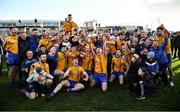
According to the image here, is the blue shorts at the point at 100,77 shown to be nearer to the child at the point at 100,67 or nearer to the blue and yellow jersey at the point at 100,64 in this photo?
the child at the point at 100,67

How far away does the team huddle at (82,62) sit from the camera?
27.9 feet

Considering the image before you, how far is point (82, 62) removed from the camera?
9.62m

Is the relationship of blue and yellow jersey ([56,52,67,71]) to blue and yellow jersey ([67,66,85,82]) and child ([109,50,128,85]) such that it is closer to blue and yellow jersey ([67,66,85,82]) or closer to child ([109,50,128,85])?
blue and yellow jersey ([67,66,85,82])

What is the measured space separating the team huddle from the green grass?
0.79 ft

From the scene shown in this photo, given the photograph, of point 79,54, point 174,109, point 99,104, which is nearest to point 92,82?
point 79,54

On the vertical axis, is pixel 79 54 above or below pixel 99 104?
above

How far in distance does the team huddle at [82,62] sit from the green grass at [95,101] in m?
0.24

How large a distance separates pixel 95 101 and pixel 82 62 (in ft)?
6.25

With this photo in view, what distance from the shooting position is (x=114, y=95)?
28.2ft

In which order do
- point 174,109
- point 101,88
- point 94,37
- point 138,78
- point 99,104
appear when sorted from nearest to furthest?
point 174,109, point 99,104, point 138,78, point 101,88, point 94,37

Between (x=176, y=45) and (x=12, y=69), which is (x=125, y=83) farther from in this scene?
(x=176, y=45)

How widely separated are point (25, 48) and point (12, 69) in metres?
0.82

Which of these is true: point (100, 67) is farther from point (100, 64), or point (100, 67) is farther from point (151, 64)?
point (151, 64)

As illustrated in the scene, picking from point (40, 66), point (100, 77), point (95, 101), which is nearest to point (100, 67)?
point (100, 77)
